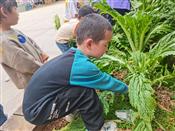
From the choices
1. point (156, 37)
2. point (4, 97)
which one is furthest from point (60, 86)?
point (4, 97)

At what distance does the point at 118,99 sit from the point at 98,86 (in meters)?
0.52

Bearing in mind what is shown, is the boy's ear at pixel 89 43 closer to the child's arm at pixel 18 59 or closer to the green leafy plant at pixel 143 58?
the green leafy plant at pixel 143 58

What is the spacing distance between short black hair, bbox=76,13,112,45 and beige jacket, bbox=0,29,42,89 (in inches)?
33.8

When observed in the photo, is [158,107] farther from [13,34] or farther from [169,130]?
[13,34]

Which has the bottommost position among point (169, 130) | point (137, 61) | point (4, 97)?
point (4, 97)

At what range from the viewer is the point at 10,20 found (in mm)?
2662

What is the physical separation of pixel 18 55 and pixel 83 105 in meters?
0.90

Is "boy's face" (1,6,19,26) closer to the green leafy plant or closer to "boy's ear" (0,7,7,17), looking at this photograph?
"boy's ear" (0,7,7,17)

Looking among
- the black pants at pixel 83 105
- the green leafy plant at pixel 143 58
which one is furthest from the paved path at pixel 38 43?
the black pants at pixel 83 105

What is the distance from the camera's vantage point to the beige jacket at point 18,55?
261 centimetres

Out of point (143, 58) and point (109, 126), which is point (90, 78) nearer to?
point (109, 126)

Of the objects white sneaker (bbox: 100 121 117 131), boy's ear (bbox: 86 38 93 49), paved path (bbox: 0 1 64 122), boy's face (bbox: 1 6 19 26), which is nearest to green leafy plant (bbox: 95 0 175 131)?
white sneaker (bbox: 100 121 117 131)

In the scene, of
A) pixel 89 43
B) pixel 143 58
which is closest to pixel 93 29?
pixel 89 43

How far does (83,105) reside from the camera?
2.05 meters
